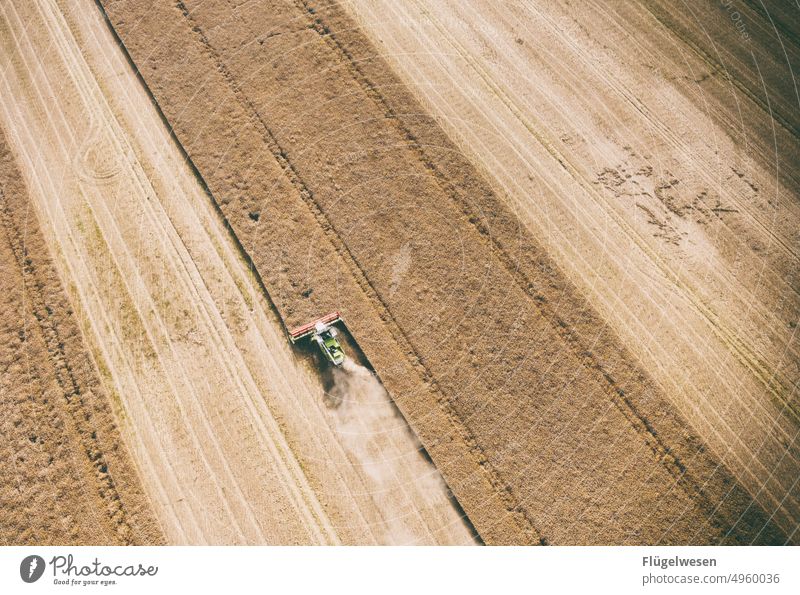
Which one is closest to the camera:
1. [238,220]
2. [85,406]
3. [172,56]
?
[85,406]

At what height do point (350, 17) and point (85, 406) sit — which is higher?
point (350, 17)

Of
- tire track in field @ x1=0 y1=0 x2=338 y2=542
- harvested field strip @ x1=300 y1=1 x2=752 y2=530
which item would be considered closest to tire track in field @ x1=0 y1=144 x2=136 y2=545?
tire track in field @ x1=0 y1=0 x2=338 y2=542

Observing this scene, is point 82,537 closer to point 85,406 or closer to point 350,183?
point 85,406

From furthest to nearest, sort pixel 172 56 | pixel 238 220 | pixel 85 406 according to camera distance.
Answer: pixel 172 56 < pixel 238 220 < pixel 85 406

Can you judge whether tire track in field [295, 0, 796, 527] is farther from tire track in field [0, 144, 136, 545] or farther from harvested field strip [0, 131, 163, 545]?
tire track in field [0, 144, 136, 545]

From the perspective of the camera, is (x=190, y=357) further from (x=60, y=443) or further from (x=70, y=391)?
(x=60, y=443)

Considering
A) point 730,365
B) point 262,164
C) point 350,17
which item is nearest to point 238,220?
point 262,164
